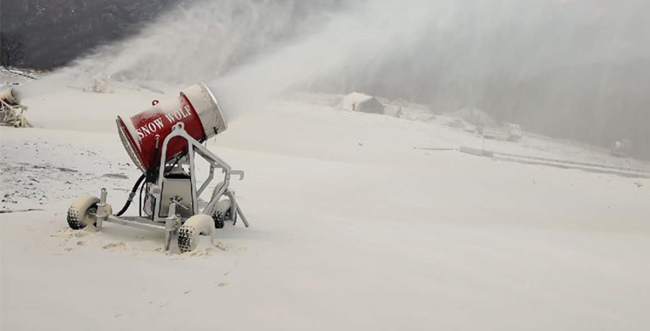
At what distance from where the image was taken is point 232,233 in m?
7.13

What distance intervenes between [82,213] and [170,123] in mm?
1654

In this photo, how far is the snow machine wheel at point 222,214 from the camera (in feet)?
24.8

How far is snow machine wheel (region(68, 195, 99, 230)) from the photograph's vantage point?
6.31 metres

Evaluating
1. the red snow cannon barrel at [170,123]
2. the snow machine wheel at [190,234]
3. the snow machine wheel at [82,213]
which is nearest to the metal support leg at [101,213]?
the snow machine wheel at [82,213]

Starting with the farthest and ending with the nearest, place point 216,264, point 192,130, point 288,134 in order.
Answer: point 288,134, point 192,130, point 216,264

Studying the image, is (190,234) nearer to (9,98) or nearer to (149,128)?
(149,128)

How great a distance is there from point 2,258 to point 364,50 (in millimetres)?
12877

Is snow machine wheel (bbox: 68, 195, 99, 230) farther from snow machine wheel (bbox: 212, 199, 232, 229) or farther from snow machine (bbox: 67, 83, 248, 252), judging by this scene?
snow machine wheel (bbox: 212, 199, 232, 229)

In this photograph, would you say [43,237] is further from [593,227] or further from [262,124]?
[262,124]

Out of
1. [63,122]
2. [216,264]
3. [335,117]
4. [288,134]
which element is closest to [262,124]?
[288,134]

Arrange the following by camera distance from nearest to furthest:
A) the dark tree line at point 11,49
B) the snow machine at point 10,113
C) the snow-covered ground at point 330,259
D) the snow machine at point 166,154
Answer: the snow-covered ground at point 330,259 < the snow machine at point 166,154 < the snow machine at point 10,113 < the dark tree line at point 11,49

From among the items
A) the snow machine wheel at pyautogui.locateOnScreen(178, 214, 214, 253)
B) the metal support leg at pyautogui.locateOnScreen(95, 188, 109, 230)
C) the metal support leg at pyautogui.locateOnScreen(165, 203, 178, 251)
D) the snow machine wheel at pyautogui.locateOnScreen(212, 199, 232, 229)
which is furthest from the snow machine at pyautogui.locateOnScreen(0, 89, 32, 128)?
the snow machine wheel at pyautogui.locateOnScreen(178, 214, 214, 253)

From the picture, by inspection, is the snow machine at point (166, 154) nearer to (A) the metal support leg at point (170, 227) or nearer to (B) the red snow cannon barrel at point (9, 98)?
(A) the metal support leg at point (170, 227)

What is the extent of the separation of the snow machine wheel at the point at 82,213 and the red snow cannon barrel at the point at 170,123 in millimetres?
814
